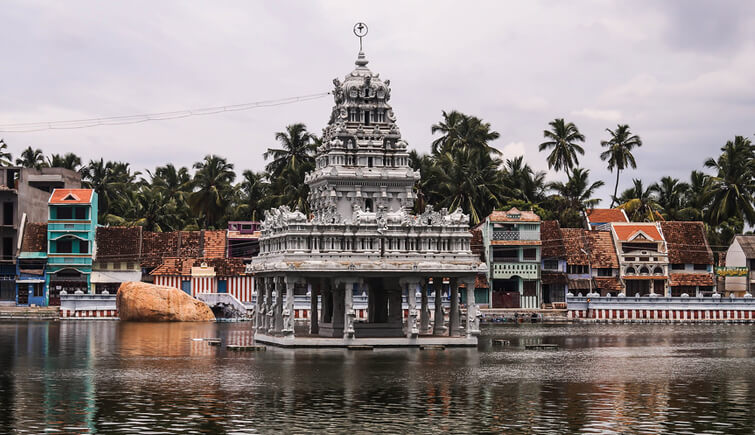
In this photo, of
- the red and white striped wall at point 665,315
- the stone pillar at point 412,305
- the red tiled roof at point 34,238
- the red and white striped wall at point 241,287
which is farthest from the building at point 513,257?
the stone pillar at point 412,305

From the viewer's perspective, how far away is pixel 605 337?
251ft

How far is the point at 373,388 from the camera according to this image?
135 ft

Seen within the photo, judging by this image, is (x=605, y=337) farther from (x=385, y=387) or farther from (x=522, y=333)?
(x=385, y=387)

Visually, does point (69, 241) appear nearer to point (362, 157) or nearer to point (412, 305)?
point (362, 157)

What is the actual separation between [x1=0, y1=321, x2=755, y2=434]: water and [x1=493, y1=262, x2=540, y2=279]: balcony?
1520 inches

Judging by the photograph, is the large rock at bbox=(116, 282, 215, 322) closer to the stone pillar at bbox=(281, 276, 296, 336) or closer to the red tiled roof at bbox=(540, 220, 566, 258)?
the stone pillar at bbox=(281, 276, 296, 336)

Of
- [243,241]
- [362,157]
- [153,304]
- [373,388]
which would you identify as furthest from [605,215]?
[373,388]

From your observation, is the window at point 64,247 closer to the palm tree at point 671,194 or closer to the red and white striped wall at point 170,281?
the red and white striped wall at point 170,281

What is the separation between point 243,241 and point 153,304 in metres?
18.2

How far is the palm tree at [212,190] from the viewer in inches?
4719

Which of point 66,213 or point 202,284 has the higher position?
point 66,213

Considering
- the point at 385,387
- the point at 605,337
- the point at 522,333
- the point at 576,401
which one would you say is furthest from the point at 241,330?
the point at 576,401

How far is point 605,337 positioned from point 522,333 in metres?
6.48

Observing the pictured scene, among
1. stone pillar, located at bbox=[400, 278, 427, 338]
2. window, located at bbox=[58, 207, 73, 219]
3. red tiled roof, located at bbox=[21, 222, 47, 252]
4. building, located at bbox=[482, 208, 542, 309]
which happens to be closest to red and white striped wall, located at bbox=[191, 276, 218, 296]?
window, located at bbox=[58, 207, 73, 219]
